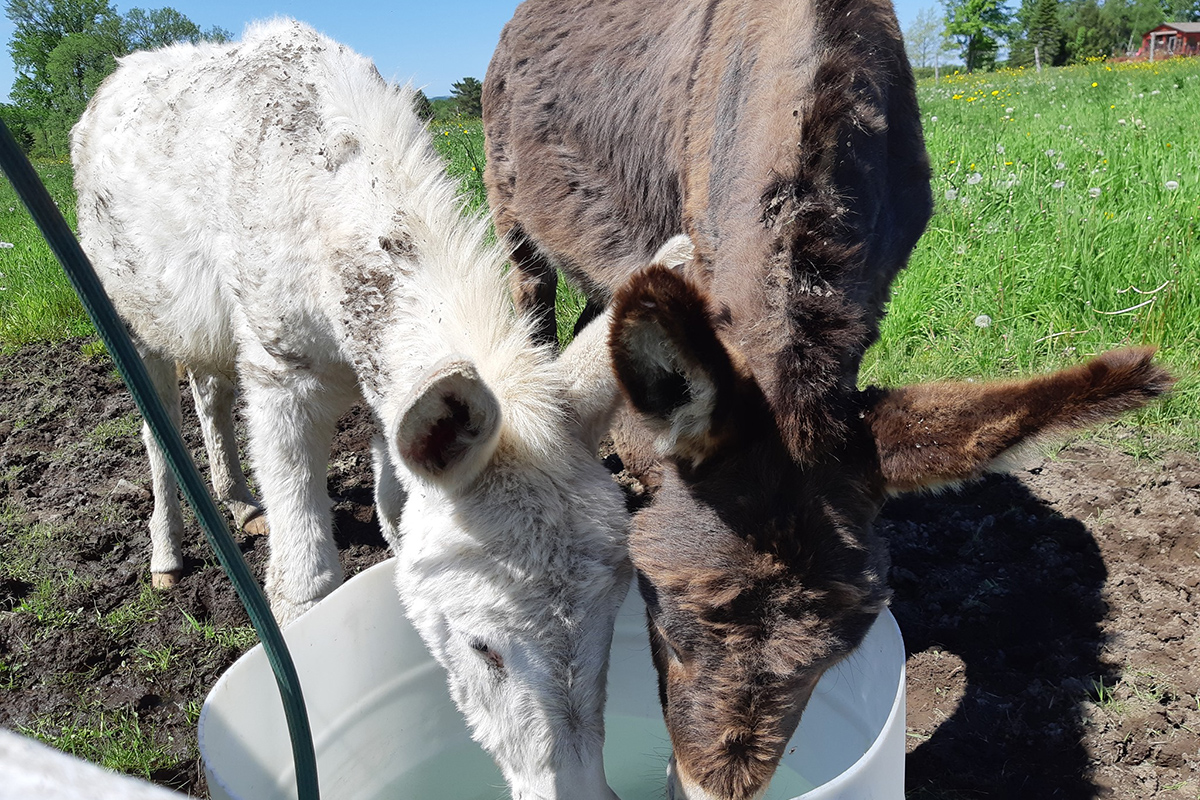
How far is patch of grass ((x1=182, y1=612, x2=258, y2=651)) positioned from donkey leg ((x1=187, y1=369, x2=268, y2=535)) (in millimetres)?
751

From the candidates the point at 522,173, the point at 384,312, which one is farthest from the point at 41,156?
the point at 384,312

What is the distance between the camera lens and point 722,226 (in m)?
2.24

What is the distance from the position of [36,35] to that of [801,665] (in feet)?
198

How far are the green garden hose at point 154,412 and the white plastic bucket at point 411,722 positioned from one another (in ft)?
0.88

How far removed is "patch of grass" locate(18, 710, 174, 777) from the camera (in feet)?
8.82

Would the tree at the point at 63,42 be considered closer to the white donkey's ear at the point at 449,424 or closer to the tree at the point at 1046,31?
the white donkey's ear at the point at 449,424

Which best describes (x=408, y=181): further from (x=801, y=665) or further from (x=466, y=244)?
(x=801, y=665)

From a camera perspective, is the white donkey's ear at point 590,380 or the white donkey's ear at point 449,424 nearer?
the white donkey's ear at point 449,424

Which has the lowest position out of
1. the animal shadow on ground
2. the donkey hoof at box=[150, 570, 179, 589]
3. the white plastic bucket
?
the animal shadow on ground

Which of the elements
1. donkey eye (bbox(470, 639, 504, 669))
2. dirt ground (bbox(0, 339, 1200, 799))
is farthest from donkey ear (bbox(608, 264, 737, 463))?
dirt ground (bbox(0, 339, 1200, 799))

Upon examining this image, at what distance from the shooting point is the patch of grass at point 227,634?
10.6 feet

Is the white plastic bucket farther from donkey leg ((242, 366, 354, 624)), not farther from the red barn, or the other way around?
the red barn

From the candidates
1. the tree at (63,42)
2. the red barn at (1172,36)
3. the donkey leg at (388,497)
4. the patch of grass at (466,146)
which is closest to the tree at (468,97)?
the patch of grass at (466,146)

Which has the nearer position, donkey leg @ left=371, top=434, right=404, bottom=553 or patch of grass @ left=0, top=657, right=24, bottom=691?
patch of grass @ left=0, top=657, right=24, bottom=691
